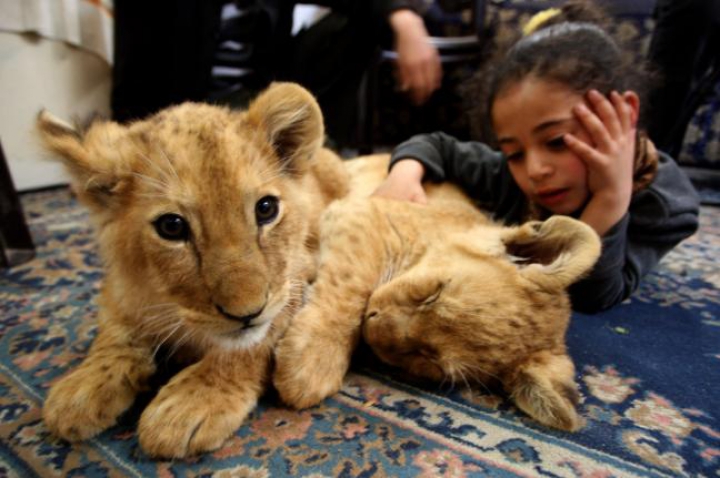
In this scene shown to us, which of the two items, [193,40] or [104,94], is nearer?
[193,40]

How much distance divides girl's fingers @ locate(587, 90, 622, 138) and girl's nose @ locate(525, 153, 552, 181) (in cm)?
22

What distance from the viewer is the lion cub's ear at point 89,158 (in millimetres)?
1054

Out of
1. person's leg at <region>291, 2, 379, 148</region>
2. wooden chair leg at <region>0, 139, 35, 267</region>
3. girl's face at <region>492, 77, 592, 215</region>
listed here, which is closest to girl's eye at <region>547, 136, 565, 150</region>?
girl's face at <region>492, 77, 592, 215</region>

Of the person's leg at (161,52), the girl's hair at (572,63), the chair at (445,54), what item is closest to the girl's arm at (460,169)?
the girl's hair at (572,63)

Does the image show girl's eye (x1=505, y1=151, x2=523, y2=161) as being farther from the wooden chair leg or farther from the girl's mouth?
the wooden chair leg

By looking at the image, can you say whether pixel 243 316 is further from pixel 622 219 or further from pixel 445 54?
pixel 445 54

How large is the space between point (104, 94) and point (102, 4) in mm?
728

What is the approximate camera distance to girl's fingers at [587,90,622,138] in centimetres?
154

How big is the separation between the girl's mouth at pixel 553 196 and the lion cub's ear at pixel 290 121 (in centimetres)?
85

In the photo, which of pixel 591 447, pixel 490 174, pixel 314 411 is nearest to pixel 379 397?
pixel 314 411

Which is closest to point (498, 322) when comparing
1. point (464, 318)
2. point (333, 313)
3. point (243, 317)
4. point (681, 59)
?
point (464, 318)

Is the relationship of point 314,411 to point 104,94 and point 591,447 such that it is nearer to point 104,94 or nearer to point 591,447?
point 591,447

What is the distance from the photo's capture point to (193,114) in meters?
1.20

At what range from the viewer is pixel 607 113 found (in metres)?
1.54
